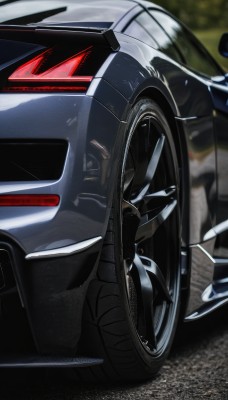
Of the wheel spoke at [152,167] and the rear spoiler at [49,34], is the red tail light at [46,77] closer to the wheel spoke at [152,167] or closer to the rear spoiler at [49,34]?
the rear spoiler at [49,34]

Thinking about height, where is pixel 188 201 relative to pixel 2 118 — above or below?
below

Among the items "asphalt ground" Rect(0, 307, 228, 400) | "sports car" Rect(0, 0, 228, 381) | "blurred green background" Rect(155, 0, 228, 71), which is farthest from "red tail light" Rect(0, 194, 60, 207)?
"blurred green background" Rect(155, 0, 228, 71)

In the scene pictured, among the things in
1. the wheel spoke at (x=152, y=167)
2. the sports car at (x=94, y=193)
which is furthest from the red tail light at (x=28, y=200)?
the wheel spoke at (x=152, y=167)

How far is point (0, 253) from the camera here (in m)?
3.35

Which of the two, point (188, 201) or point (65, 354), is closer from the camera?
point (65, 354)

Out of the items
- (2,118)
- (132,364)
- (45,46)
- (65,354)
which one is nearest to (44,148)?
(2,118)

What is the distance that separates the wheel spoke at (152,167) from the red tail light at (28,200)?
0.73 meters

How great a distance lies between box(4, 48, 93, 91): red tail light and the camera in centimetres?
344

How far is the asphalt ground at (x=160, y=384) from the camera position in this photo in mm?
3904

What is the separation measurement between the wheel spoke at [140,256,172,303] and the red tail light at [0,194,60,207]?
90cm

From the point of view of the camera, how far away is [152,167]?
416cm

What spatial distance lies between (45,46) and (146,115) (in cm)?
62

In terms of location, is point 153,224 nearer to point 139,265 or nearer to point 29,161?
point 139,265

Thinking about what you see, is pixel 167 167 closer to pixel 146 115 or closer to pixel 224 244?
pixel 146 115
